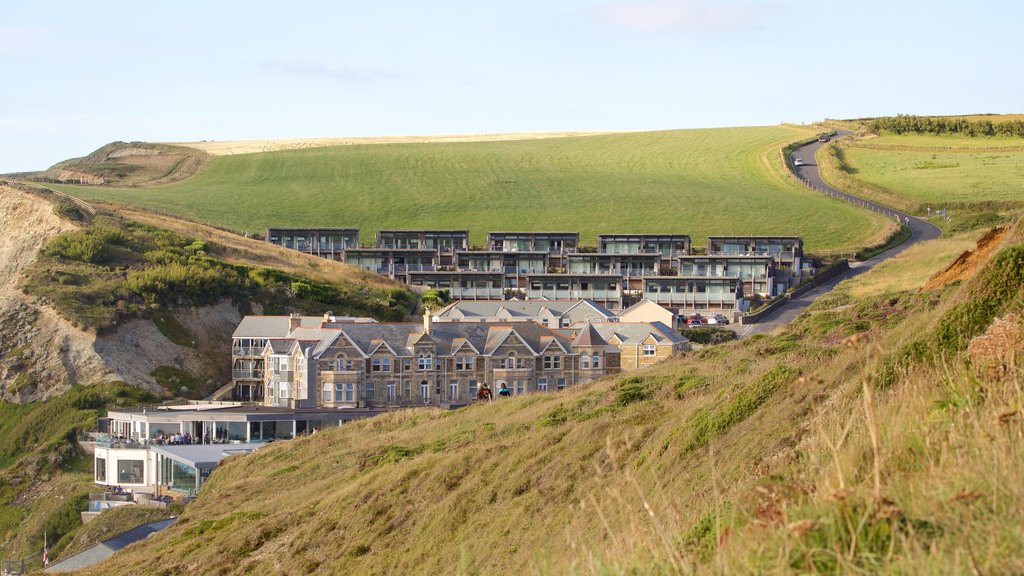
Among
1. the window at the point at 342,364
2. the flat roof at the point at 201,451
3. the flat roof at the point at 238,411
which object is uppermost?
the window at the point at 342,364

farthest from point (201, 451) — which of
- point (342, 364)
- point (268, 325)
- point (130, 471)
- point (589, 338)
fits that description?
point (268, 325)

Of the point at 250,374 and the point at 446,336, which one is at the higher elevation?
the point at 446,336

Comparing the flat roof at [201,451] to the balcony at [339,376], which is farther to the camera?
the balcony at [339,376]

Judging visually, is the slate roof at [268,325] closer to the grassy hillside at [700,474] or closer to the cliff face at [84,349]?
the cliff face at [84,349]

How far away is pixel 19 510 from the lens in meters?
61.3

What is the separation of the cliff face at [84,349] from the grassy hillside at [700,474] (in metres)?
33.3

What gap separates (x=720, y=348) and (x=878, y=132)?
157595 mm

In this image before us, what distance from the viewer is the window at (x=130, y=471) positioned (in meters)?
60.7

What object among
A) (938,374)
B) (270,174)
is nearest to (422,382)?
(938,374)

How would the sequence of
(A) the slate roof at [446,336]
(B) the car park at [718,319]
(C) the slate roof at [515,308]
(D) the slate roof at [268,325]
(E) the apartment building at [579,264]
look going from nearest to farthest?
(A) the slate roof at [446,336], (D) the slate roof at [268,325], (C) the slate roof at [515,308], (B) the car park at [718,319], (E) the apartment building at [579,264]

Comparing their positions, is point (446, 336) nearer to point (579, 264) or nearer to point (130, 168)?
point (579, 264)

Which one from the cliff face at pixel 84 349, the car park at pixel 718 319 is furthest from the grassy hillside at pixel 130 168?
the car park at pixel 718 319

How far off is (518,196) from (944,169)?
166 feet

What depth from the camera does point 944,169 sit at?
162 meters
